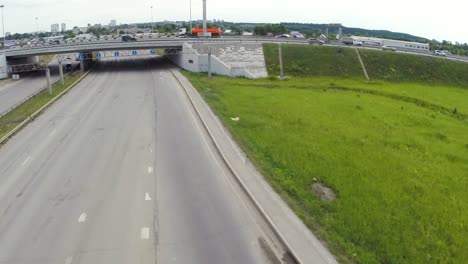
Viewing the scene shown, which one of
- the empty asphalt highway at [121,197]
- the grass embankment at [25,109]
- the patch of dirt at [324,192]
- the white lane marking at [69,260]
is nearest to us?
the white lane marking at [69,260]

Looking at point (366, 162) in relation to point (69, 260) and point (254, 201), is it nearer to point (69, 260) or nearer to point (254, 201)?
point (254, 201)

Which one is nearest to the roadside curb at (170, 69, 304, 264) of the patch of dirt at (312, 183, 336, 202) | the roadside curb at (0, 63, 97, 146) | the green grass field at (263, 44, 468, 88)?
the patch of dirt at (312, 183, 336, 202)

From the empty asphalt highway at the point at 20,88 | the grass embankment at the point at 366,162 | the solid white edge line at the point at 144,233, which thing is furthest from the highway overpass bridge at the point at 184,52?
the solid white edge line at the point at 144,233

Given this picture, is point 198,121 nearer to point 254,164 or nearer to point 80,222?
→ point 254,164

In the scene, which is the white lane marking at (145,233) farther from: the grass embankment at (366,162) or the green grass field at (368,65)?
the green grass field at (368,65)

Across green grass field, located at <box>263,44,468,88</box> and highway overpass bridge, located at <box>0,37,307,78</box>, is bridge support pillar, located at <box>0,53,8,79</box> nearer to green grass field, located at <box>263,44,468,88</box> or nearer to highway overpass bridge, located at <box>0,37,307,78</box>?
highway overpass bridge, located at <box>0,37,307,78</box>

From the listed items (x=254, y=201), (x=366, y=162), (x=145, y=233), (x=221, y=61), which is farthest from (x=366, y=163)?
(x=221, y=61)
